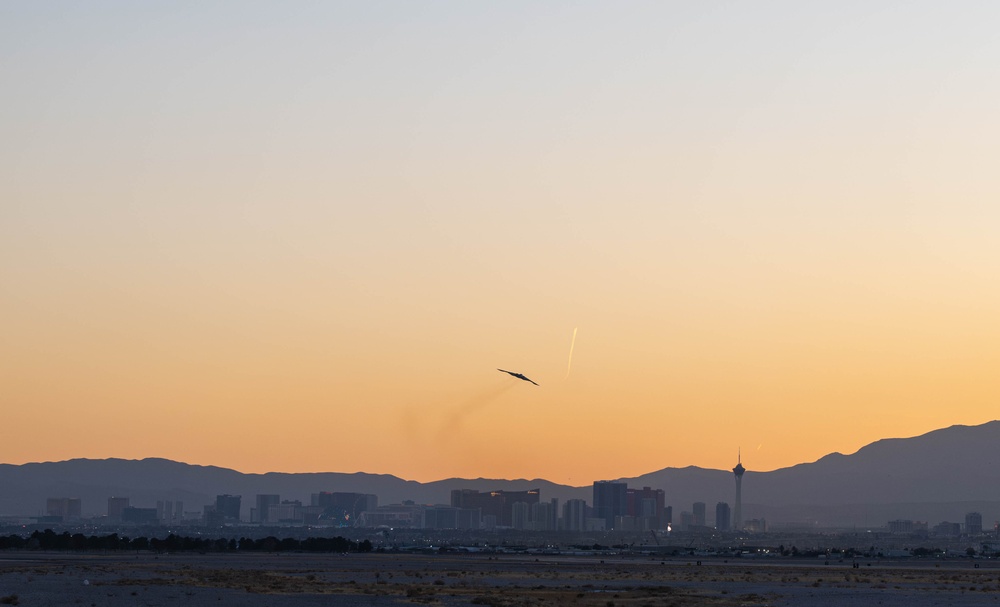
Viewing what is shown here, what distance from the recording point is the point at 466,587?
10588 centimetres

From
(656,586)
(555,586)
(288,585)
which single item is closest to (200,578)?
(288,585)

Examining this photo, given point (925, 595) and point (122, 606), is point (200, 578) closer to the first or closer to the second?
point (122, 606)

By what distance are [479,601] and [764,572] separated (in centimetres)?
6433

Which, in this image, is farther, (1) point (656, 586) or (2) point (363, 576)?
(2) point (363, 576)

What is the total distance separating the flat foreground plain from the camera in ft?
286

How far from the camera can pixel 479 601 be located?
8762cm

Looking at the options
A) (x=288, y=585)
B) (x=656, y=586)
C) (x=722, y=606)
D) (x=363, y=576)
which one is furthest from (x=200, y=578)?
(x=722, y=606)

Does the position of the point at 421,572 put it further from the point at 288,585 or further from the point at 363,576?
the point at 288,585

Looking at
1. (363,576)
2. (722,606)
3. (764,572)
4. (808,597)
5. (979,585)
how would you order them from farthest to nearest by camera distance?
(764,572), (363,576), (979,585), (808,597), (722,606)

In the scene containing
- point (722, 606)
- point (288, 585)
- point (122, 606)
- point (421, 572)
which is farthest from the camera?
point (421, 572)

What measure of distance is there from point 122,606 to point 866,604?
4581 cm

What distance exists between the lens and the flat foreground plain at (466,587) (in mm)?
87062

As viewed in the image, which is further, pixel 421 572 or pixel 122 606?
pixel 421 572

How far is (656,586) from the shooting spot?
10775cm
